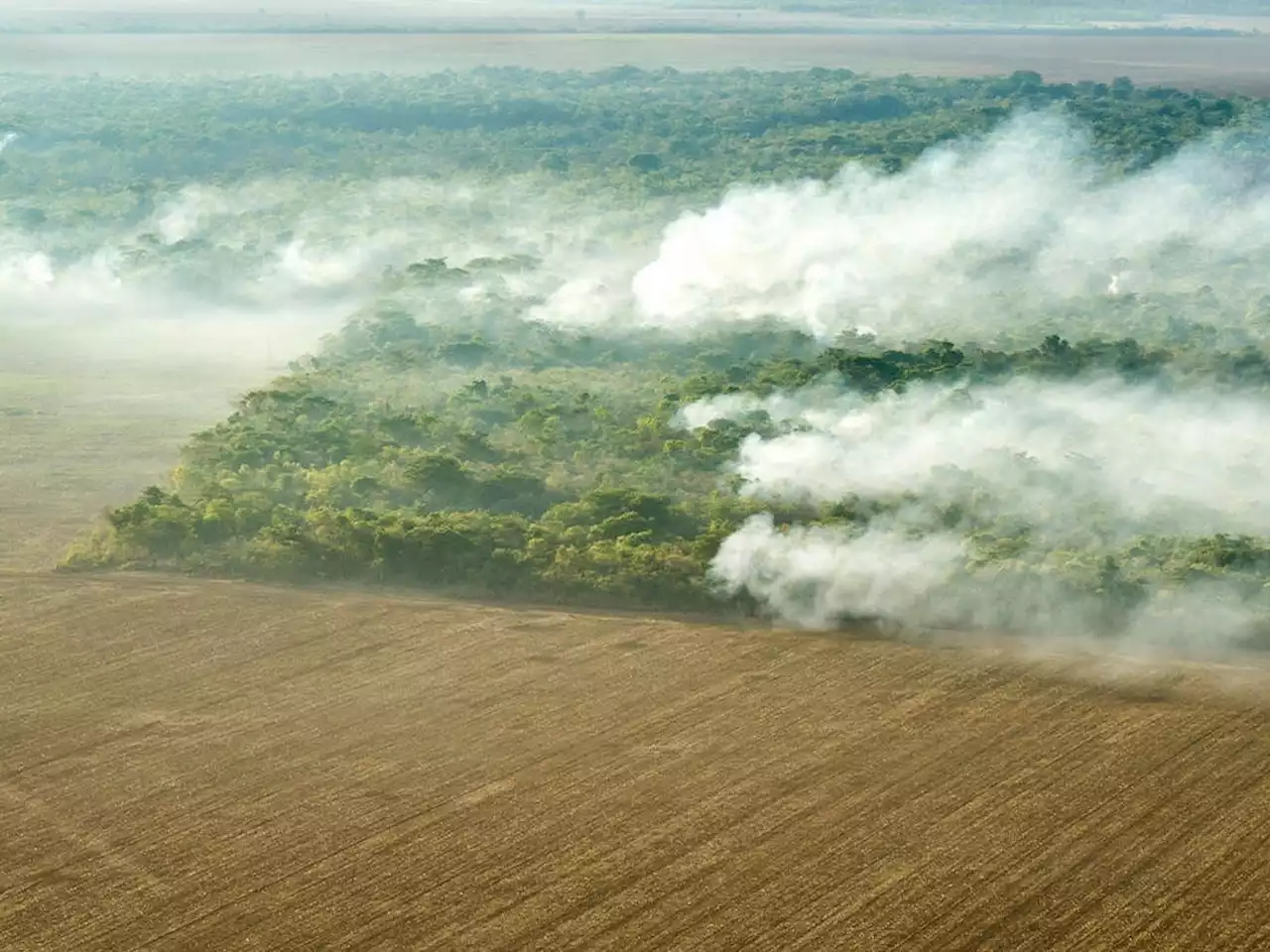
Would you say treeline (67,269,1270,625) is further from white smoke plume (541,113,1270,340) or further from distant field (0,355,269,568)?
white smoke plume (541,113,1270,340)

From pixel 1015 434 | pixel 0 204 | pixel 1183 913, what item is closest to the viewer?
pixel 1183 913

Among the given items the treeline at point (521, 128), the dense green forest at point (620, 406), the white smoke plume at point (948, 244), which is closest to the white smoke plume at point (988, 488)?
the dense green forest at point (620, 406)

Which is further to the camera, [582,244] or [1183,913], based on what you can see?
[582,244]

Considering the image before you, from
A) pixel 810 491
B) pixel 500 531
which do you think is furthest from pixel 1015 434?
pixel 500 531

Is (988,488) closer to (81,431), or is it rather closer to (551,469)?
(551,469)

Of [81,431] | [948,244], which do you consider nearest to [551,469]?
[81,431]

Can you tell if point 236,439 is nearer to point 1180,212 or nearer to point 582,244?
point 582,244

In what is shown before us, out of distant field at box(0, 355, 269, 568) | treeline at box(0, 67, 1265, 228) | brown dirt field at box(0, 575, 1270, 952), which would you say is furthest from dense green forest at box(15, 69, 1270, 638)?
brown dirt field at box(0, 575, 1270, 952)
